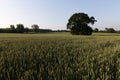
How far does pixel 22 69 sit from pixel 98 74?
1856mm

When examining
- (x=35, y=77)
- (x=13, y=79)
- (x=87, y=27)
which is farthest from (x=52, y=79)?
(x=87, y=27)

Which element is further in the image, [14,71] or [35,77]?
[14,71]

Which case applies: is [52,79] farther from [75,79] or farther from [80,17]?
[80,17]

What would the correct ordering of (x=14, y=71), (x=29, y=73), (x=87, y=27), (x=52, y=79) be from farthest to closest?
(x=87, y=27), (x=14, y=71), (x=29, y=73), (x=52, y=79)

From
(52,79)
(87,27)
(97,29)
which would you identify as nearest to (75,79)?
(52,79)

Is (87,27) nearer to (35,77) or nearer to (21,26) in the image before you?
(35,77)

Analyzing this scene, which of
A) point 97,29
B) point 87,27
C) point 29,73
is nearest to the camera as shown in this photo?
point 29,73

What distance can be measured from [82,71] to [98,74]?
1.30 feet

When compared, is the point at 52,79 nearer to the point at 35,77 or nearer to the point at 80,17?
the point at 35,77

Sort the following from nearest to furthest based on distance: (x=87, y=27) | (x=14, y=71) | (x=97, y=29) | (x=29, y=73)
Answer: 1. (x=29, y=73)
2. (x=14, y=71)
3. (x=87, y=27)
4. (x=97, y=29)

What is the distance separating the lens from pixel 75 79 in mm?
4465

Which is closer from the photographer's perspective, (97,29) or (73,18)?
(73,18)

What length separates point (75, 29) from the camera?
53469mm

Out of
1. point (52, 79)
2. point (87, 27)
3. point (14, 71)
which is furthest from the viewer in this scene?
point (87, 27)
